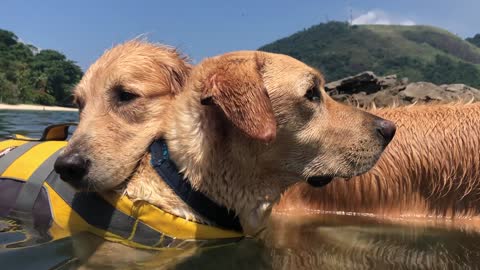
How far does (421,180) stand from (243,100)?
255cm

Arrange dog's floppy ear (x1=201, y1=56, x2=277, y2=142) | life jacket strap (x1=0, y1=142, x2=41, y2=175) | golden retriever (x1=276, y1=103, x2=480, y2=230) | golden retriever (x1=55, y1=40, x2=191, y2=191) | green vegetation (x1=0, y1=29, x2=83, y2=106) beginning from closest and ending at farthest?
dog's floppy ear (x1=201, y1=56, x2=277, y2=142), golden retriever (x1=55, y1=40, x2=191, y2=191), life jacket strap (x1=0, y1=142, x2=41, y2=175), golden retriever (x1=276, y1=103, x2=480, y2=230), green vegetation (x1=0, y1=29, x2=83, y2=106)

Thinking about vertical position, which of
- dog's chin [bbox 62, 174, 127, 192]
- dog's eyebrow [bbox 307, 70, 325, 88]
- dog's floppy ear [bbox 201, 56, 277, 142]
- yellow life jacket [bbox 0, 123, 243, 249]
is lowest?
yellow life jacket [bbox 0, 123, 243, 249]

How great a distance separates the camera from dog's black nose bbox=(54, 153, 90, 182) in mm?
3486

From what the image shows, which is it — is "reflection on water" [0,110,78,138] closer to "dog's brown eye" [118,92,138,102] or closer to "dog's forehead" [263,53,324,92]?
"dog's brown eye" [118,92,138,102]

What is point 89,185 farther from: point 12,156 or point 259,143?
point 12,156

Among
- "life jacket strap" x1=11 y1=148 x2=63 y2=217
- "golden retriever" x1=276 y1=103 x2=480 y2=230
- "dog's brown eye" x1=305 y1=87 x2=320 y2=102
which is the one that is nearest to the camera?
"dog's brown eye" x1=305 y1=87 x2=320 y2=102

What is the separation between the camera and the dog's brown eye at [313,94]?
12.7 ft

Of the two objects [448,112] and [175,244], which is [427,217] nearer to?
[448,112]

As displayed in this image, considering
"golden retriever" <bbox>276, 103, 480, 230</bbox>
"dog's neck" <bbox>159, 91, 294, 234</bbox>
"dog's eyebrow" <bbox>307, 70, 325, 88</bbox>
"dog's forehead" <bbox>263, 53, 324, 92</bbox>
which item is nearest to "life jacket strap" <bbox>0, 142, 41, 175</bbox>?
"dog's neck" <bbox>159, 91, 294, 234</bbox>

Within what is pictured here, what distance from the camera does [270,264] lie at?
3.57 metres

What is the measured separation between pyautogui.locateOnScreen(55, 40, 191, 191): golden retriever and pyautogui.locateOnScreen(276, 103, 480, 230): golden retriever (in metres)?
1.99

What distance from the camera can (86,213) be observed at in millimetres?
3861

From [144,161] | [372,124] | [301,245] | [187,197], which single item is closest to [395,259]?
[301,245]

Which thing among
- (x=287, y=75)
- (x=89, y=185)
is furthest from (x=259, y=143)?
(x=89, y=185)
